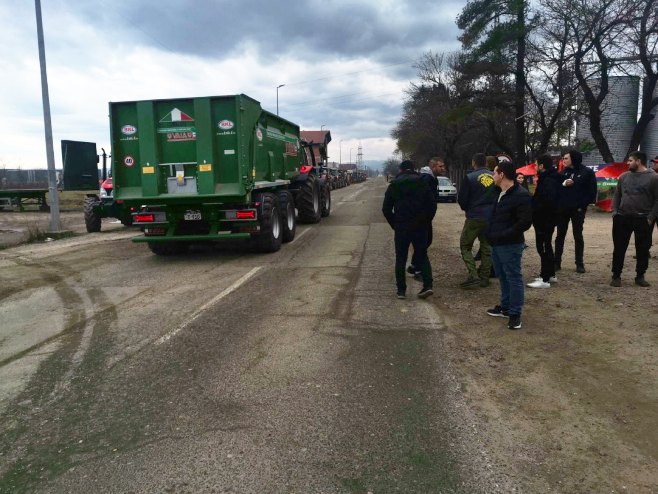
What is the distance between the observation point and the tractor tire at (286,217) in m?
11.7

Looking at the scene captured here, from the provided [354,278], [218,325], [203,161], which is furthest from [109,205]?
[218,325]

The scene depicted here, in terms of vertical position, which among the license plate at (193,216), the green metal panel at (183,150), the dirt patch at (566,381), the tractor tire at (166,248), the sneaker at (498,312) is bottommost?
the dirt patch at (566,381)

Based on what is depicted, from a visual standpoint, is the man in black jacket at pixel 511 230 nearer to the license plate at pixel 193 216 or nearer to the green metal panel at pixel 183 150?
A: the green metal panel at pixel 183 150

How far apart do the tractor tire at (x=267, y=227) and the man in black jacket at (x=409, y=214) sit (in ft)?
13.1

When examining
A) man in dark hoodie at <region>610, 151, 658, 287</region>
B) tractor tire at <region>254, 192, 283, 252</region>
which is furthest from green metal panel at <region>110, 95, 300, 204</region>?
man in dark hoodie at <region>610, 151, 658, 287</region>

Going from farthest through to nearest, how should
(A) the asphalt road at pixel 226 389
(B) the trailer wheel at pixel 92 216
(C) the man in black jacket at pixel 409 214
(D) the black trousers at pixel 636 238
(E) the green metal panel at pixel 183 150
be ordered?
(B) the trailer wheel at pixel 92 216
(E) the green metal panel at pixel 183 150
(D) the black trousers at pixel 636 238
(C) the man in black jacket at pixel 409 214
(A) the asphalt road at pixel 226 389

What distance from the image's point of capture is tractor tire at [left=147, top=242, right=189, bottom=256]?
10.6 m

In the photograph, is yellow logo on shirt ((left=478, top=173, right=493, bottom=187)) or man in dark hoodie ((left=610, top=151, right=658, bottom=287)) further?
yellow logo on shirt ((left=478, top=173, right=493, bottom=187))

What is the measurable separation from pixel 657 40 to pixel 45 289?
22.6 meters

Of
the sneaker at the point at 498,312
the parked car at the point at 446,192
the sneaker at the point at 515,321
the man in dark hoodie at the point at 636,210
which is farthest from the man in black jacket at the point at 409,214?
the parked car at the point at 446,192

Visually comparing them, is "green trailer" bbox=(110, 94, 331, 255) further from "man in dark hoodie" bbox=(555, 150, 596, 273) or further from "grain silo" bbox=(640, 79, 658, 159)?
"grain silo" bbox=(640, 79, 658, 159)

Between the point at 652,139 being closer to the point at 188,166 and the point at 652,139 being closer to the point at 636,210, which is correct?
the point at 636,210

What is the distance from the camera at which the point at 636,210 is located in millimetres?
6762

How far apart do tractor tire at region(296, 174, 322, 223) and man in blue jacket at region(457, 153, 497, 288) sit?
8423 millimetres
